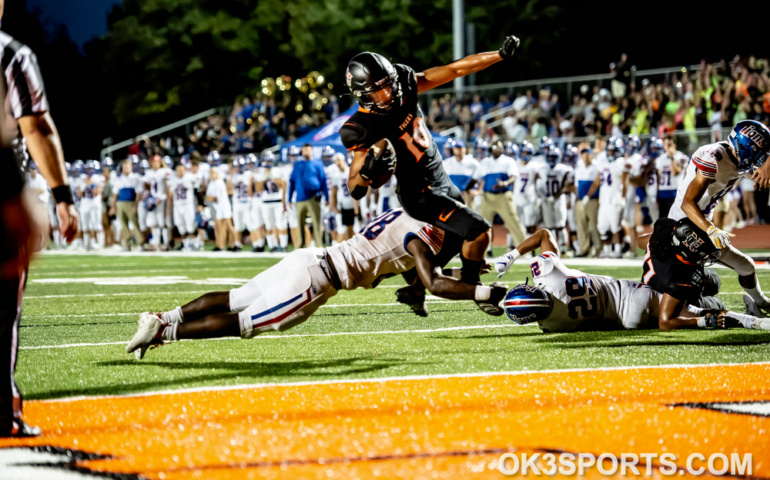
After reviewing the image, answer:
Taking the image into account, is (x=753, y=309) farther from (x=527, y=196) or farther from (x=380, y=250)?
(x=527, y=196)

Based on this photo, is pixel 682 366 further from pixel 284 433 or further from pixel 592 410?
pixel 284 433

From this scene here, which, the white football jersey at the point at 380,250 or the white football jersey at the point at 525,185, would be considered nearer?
the white football jersey at the point at 380,250

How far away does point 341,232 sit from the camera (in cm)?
2028

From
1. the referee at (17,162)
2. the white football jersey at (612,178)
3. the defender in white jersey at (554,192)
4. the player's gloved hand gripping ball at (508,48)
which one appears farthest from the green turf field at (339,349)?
the defender in white jersey at (554,192)

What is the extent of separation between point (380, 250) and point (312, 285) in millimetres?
523

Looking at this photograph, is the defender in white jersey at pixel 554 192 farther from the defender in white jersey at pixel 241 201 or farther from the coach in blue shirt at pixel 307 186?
the defender in white jersey at pixel 241 201

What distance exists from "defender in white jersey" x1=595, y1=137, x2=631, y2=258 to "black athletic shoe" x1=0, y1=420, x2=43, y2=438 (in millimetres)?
13795

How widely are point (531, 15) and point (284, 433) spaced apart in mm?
30630

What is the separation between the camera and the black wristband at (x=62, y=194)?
4.25 metres

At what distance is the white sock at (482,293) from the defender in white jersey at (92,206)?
Result: 66.8 feet

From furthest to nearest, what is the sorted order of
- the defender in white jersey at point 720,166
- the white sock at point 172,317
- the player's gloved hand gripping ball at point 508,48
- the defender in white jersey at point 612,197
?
the defender in white jersey at point 612,197
the defender in white jersey at point 720,166
the player's gloved hand gripping ball at point 508,48
the white sock at point 172,317

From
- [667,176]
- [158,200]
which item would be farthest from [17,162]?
[158,200]

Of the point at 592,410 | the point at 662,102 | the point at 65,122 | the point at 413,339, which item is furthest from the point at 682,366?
the point at 65,122

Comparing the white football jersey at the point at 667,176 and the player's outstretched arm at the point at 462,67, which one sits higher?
the player's outstretched arm at the point at 462,67
